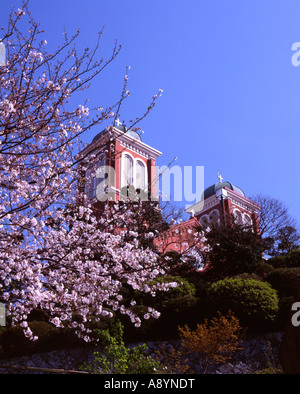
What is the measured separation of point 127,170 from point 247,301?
16.9m

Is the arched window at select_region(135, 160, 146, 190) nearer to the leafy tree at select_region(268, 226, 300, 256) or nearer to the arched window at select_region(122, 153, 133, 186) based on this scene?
the arched window at select_region(122, 153, 133, 186)

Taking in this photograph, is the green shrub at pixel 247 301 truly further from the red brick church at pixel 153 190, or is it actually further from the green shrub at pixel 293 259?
the green shrub at pixel 293 259

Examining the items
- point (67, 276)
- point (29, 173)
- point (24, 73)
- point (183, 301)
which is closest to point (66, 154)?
point (29, 173)

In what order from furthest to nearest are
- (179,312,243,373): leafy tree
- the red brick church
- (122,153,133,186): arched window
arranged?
(122,153,133,186): arched window
the red brick church
(179,312,243,373): leafy tree

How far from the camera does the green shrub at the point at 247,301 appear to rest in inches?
489

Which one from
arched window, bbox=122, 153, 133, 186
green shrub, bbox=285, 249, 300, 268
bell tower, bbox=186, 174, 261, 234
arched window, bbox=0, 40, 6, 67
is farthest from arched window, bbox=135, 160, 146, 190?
arched window, bbox=0, 40, 6, 67

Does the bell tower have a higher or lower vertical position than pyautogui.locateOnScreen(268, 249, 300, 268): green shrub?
higher

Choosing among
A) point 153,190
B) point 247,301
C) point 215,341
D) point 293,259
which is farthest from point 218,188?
point 215,341

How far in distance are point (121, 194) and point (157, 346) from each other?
531 inches

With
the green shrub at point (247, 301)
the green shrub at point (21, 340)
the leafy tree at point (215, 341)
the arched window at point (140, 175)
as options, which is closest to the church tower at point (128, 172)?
the arched window at point (140, 175)

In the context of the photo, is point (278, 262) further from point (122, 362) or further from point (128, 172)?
point (128, 172)

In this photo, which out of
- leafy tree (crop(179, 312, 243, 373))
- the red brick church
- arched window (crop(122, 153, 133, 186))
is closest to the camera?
leafy tree (crop(179, 312, 243, 373))

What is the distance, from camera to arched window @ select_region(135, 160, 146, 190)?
28156 millimetres

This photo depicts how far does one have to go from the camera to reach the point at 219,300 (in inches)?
516
